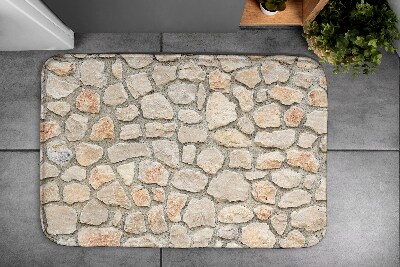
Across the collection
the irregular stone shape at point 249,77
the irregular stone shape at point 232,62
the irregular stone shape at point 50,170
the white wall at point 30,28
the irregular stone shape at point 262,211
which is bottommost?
the irregular stone shape at point 262,211

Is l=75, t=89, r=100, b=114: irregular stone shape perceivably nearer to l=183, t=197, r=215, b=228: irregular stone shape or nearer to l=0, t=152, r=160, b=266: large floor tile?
l=0, t=152, r=160, b=266: large floor tile

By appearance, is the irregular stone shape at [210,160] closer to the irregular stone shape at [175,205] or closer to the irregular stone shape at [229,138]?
the irregular stone shape at [229,138]

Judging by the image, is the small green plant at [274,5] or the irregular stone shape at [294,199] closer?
the small green plant at [274,5]

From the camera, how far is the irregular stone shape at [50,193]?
10.4 feet

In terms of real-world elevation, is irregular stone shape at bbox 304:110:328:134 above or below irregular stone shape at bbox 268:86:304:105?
below

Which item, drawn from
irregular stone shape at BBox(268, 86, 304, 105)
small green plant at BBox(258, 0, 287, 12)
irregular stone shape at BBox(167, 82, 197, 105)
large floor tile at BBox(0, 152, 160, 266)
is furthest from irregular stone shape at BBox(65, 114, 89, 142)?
small green plant at BBox(258, 0, 287, 12)

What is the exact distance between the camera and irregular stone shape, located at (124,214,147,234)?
318 cm

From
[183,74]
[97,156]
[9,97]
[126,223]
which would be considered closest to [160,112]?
[183,74]

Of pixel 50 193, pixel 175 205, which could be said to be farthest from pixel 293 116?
pixel 50 193

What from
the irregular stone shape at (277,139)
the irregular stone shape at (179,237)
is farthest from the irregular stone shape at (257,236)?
the irregular stone shape at (277,139)

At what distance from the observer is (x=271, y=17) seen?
3.02 m

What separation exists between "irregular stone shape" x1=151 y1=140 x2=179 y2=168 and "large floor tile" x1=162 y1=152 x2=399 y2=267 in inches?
22.4

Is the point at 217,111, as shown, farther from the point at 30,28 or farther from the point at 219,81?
the point at 30,28

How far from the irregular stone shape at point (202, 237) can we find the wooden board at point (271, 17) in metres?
1.30
